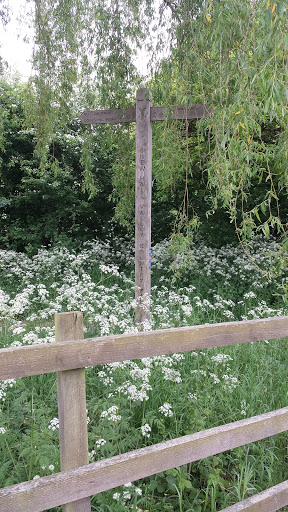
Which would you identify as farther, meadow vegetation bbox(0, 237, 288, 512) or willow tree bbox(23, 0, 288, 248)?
willow tree bbox(23, 0, 288, 248)

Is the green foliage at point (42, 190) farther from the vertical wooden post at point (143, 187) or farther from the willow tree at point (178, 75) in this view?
the vertical wooden post at point (143, 187)

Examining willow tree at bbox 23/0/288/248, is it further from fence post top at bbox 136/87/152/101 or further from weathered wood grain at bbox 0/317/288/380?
weathered wood grain at bbox 0/317/288/380

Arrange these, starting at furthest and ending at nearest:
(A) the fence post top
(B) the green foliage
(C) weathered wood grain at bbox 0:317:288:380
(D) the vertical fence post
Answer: (B) the green foliage → (A) the fence post top → (D) the vertical fence post → (C) weathered wood grain at bbox 0:317:288:380

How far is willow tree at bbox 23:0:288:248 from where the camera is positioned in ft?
9.69

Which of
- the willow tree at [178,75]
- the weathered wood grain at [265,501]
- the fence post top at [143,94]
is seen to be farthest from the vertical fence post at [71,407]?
the fence post top at [143,94]

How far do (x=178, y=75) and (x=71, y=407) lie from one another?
12.5 ft

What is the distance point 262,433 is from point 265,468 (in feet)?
2.62

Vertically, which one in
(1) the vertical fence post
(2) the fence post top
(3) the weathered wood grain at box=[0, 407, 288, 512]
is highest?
(2) the fence post top

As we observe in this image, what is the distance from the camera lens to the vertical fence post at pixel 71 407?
5.16ft

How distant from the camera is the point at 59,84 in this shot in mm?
5582

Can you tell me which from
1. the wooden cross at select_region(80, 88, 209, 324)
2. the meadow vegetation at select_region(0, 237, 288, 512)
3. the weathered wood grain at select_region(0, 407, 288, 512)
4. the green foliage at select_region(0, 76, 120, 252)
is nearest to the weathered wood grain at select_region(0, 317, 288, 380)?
the weathered wood grain at select_region(0, 407, 288, 512)

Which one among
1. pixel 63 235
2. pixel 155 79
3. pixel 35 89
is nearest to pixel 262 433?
pixel 155 79

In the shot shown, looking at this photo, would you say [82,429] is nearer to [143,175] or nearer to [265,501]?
[265,501]

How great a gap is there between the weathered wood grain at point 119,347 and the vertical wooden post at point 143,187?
2.72 metres
